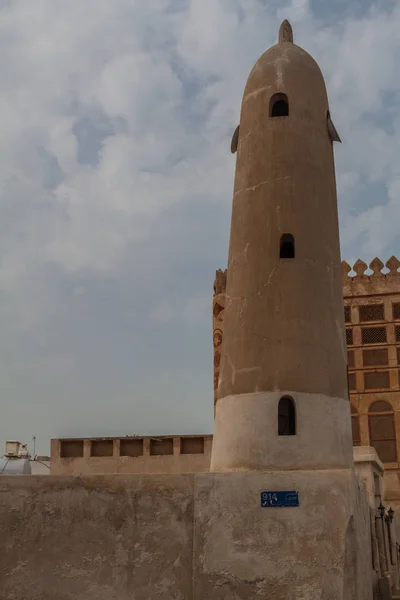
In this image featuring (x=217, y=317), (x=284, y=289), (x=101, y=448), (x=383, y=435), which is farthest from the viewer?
(x=217, y=317)

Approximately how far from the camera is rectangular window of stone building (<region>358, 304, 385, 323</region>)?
30156mm

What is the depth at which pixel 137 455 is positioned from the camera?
1919cm

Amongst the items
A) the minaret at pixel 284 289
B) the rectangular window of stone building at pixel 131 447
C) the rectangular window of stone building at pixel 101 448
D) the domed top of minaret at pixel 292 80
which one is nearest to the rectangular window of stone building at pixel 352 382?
the rectangular window of stone building at pixel 131 447

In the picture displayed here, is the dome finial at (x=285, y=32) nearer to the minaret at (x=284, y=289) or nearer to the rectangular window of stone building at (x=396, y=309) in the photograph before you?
the minaret at (x=284, y=289)

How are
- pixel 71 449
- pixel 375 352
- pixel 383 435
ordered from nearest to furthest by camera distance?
pixel 71 449 < pixel 383 435 < pixel 375 352

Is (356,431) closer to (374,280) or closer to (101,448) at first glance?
(374,280)

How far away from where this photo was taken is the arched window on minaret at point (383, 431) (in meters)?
28.5

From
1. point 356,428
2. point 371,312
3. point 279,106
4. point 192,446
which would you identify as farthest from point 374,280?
point 279,106

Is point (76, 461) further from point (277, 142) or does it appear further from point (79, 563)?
point (277, 142)

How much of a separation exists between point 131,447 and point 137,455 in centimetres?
25

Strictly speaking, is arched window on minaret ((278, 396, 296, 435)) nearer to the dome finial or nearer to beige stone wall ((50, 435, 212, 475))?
the dome finial

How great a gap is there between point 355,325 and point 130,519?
20.5m

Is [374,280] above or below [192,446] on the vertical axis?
above

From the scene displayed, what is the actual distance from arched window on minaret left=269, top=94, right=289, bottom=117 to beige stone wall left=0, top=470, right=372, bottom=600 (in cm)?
620
